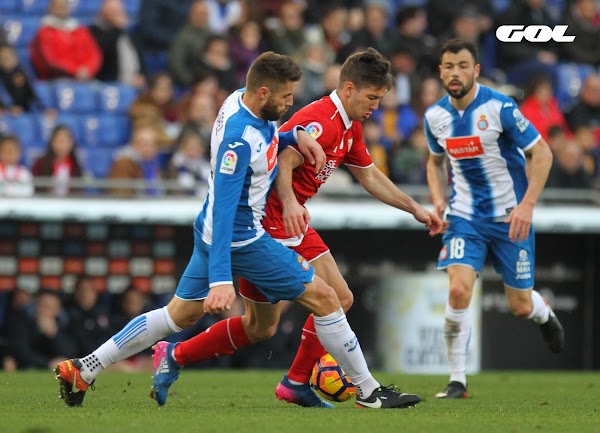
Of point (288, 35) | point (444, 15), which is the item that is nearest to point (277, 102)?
point (288, 35)

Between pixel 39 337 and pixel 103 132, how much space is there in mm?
2993

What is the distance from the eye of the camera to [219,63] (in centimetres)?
1767

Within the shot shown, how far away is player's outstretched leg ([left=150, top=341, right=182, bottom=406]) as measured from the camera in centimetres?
855

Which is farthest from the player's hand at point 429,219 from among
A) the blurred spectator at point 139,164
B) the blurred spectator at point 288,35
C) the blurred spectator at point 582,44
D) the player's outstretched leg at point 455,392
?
the blurred spectator at point 582,44

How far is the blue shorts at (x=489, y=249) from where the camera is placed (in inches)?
406

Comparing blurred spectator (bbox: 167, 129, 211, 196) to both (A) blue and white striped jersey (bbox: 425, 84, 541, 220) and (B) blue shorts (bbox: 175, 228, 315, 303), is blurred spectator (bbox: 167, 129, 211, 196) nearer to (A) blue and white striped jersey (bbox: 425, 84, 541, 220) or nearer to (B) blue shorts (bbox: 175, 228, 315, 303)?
(A) blue and white striped jersey (bbox: 425, 84, 541, 220)

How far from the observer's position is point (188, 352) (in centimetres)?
858

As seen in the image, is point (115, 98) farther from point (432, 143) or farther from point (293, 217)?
point (293, 217)

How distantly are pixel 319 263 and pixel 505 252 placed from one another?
7.57 feet

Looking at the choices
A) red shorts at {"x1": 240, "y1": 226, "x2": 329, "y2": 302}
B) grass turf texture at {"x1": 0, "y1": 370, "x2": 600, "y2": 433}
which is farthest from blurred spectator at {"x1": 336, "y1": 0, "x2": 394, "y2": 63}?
red shorts at {"x1": 240, "y1": 226, "x2": 329, "y2": 302}

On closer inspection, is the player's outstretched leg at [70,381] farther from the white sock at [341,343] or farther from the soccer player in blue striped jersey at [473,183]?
the soccer player in blue striped jersey at [473,183]

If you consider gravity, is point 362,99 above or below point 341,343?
above

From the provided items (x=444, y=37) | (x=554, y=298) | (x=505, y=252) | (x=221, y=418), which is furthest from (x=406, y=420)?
(x=444, y=37)

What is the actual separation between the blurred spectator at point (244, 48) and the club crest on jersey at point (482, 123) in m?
8.17
